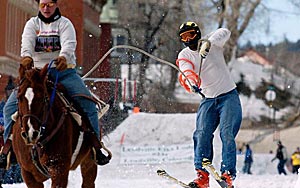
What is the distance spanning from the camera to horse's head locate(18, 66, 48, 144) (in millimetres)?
9617

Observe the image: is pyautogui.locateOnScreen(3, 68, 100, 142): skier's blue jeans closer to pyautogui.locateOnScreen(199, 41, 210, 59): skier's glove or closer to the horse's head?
the horse's head

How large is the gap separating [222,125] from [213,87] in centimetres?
49

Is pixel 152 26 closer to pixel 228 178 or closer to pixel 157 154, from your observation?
pixel 157 154

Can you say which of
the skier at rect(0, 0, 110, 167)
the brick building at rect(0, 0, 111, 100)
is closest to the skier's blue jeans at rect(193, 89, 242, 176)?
the skier at rect(0, 0, 110, 167)

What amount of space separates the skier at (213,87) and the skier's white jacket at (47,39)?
168 centimetres

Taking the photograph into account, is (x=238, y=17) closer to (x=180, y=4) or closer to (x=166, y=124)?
(x=180, y=4)

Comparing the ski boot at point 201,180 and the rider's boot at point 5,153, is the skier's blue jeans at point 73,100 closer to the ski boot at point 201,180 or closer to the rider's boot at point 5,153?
the rider's boot at point 5,153

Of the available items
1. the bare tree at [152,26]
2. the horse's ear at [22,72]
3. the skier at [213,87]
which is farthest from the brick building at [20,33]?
the horse's ear at [22,72]

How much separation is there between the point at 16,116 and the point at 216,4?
3552cm

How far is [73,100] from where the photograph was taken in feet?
35.6

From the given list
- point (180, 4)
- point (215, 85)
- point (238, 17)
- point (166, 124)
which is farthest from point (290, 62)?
point (215, 85)

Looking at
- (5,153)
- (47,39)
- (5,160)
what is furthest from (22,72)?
(5,160)

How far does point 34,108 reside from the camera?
31.7ft

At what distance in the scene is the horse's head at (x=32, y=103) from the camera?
31.6 ft
